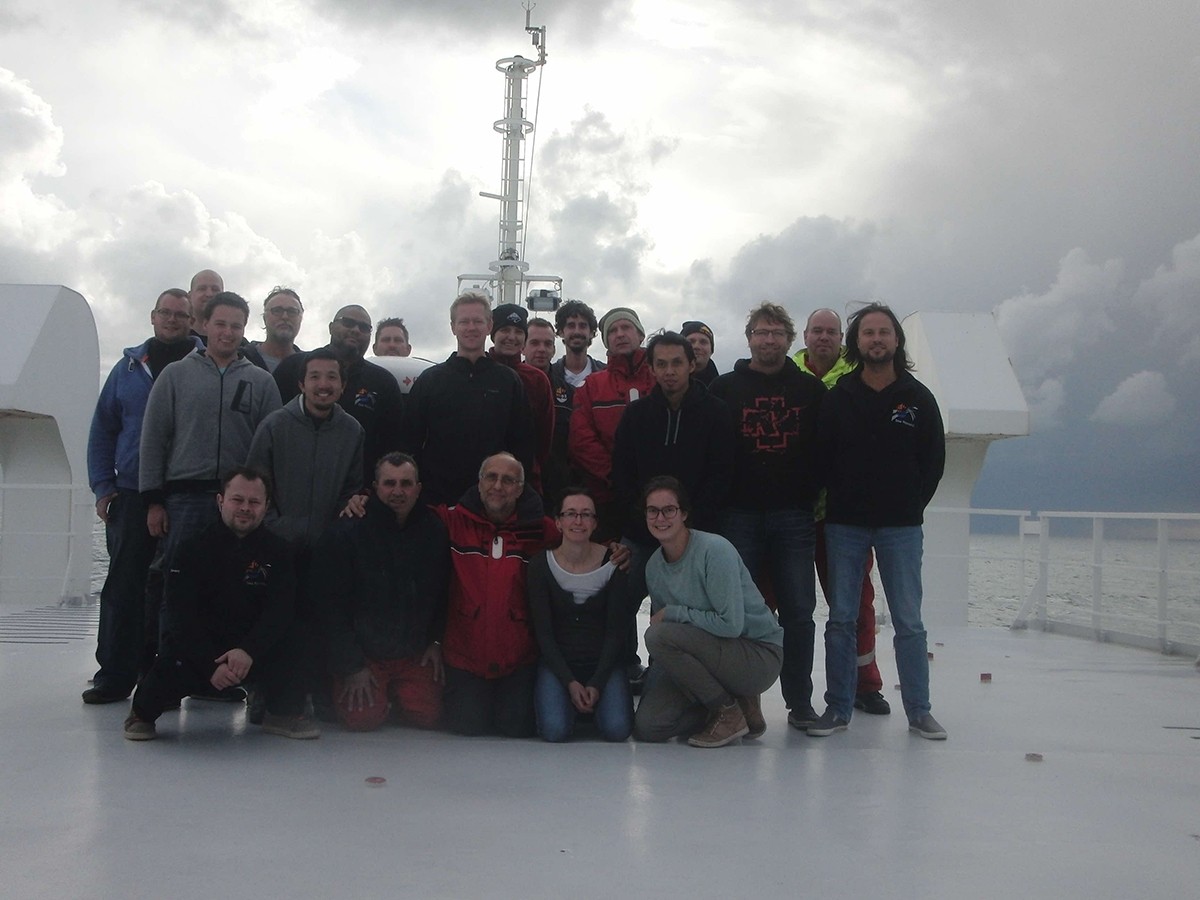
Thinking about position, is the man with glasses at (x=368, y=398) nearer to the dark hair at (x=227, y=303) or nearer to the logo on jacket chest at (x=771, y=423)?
the dark hair at (x=227, y=303)

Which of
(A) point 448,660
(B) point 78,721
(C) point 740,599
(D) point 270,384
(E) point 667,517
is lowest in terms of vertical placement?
(B) point 78,721

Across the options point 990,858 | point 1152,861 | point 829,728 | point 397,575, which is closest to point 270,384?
point 397,575

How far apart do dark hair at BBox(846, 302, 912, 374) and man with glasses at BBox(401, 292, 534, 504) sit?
124 centimetres

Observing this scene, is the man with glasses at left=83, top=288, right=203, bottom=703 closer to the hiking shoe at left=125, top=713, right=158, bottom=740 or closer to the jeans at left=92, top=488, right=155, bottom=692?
the jeans at left=92, top=488, right=155, bottom=692

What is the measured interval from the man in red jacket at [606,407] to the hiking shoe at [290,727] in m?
1.33

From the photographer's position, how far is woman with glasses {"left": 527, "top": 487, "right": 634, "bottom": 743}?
343 cm

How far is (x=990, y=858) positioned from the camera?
2299mm

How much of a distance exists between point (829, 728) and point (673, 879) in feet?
5.22

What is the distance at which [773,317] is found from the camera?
144 inches

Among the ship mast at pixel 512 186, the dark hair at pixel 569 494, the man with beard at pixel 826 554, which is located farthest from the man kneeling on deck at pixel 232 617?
the ship mast at pixel 512 186

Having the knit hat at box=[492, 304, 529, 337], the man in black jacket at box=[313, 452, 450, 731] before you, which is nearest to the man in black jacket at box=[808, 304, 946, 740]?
the knit hat at box=[492, 304, 529, 337]

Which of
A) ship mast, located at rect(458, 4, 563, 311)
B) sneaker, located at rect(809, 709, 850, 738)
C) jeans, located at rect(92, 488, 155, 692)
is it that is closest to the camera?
sneaker, located at rect(809, 709, 850, 738)

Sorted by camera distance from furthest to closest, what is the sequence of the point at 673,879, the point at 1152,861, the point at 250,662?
the point at 250,662, the point at 1152,861, the point at 673,879

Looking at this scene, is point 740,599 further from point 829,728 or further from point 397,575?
point 397,575
